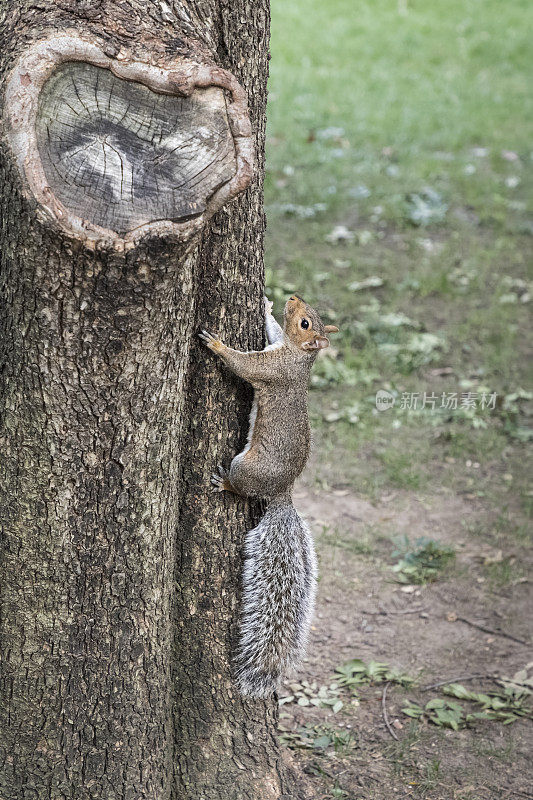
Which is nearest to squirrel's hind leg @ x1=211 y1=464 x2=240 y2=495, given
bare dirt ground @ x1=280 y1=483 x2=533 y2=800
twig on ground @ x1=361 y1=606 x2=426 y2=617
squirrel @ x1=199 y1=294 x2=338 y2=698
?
squirrel @ x1=199 y1=294 x2=338 y2=698

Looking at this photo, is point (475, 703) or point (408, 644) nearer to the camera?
point (475, 703)

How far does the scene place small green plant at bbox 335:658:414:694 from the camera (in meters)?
3.05

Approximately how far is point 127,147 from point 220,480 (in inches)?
36.6

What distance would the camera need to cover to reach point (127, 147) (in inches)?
62.3

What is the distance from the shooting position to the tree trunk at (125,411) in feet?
5.10

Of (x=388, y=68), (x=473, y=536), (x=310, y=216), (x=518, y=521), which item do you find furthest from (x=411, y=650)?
(x=388, y=68)

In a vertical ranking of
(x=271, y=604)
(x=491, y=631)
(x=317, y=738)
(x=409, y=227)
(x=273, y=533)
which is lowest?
(x=317, y=738)

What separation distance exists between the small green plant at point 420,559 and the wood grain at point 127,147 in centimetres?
243

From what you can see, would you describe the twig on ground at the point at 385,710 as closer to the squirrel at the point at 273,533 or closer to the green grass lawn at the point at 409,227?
the squirrel at the point at 273,533

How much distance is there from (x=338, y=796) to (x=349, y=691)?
1.71 ft

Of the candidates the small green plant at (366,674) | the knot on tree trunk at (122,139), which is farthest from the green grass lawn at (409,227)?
the knot on tree trunk at (122,139)

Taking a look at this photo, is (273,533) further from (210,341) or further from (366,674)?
(366,674)

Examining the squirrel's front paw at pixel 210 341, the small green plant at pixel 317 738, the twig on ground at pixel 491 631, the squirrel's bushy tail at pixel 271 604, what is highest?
the squirrel's front paw at pixel 210 341

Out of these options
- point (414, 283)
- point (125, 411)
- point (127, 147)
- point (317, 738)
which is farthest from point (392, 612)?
point (414, 283)
